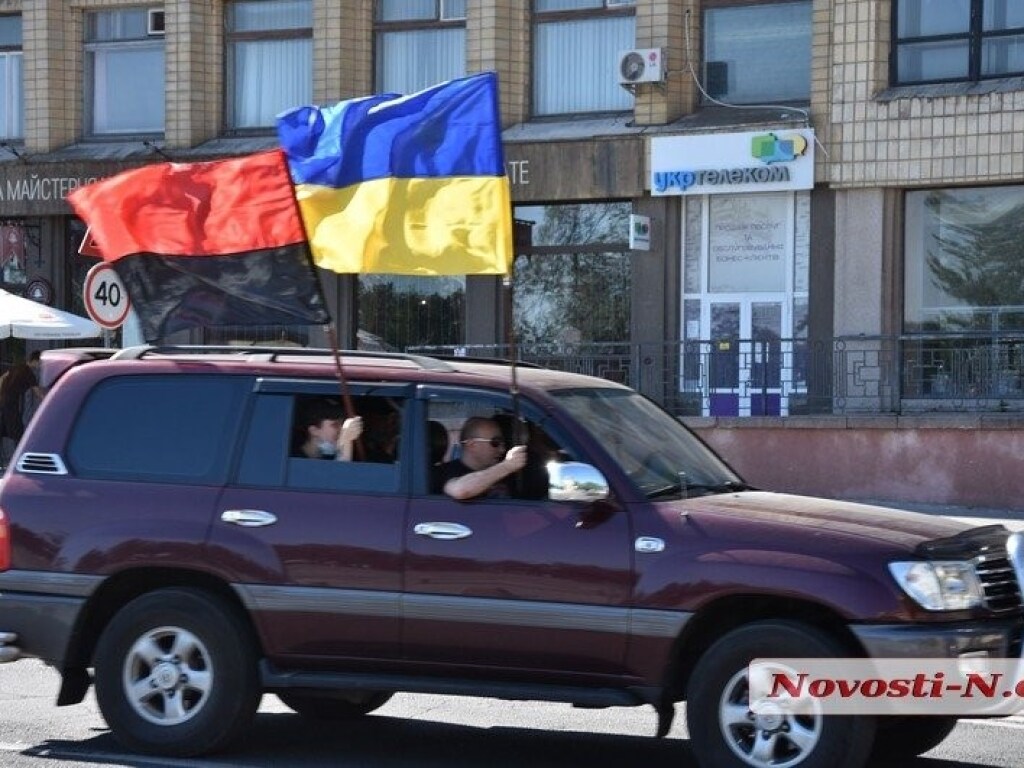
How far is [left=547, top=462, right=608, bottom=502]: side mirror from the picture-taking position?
725cm

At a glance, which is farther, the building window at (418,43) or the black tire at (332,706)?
the building window at (418,43)

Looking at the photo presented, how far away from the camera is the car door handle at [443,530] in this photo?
24.4 feet

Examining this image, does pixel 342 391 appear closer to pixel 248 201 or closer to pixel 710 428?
pixel 248 201

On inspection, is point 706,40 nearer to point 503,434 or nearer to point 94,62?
point 94,62

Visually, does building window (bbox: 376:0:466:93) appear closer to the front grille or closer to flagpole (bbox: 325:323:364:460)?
flagpole (bbox: 325:323:364:460)

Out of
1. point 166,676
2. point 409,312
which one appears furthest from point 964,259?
point 166,676

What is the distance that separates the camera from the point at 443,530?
7473 mm

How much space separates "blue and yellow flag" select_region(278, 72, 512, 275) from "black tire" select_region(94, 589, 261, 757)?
1765mm

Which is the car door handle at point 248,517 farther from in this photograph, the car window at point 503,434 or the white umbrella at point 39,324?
the white umbrella at point 39,324

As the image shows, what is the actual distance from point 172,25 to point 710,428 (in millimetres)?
10571

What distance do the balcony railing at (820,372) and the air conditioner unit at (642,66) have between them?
3401 millimetres

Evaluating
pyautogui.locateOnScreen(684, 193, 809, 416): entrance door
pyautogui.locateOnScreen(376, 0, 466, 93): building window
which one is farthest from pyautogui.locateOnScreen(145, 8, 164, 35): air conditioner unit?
pyautogui.locateOnScreen(684, 193, 809, 416): entrance door

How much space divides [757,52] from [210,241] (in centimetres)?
1523

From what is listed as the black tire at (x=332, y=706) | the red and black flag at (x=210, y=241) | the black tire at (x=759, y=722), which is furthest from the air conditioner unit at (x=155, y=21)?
the black tire at (x=759, y=722)
